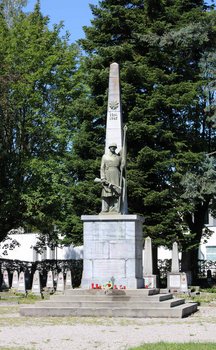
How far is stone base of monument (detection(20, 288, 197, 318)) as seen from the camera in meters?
16.9

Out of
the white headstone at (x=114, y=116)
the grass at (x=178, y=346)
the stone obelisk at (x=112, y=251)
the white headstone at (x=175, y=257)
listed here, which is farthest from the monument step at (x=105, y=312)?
the white headstone at (x=175, y=257)

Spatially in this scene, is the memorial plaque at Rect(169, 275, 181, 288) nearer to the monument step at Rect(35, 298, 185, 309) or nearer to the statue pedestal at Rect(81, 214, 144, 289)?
the statue pedestal at Rect(81, 214, 144, 289)

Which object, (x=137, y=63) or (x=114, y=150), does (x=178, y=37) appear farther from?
(x=114, y=150)

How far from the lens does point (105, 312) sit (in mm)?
17031

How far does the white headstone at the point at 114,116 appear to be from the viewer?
20844mm

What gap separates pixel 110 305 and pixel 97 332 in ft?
13.6

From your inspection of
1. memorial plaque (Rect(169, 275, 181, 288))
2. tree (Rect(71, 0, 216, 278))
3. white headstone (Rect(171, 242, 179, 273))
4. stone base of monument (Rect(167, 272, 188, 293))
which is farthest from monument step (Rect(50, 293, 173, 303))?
tree (Rect(71, 0, 216, 278))

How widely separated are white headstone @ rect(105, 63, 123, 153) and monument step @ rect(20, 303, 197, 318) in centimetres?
543


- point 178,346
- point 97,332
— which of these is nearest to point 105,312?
point 97,332

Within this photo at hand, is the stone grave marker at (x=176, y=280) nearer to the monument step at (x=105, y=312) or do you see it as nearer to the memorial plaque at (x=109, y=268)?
the memorial plaque at (x=109, y=268)

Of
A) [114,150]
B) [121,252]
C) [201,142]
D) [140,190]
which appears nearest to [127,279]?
[121,252]

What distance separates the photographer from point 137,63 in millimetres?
32375

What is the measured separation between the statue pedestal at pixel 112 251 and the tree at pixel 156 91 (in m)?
10.3

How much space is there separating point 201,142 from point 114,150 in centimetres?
1358
